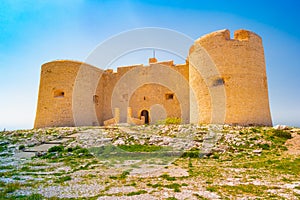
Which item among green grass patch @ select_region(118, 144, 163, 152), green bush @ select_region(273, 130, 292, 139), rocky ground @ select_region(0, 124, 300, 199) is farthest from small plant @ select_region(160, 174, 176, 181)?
green bush @ select_region(273, 130, 292, 139)

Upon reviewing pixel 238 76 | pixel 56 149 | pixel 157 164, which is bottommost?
pixel 157 164

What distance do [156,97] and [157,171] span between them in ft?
41.2

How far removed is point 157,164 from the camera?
6160 mm

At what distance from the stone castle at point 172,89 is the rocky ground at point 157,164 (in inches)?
82.1

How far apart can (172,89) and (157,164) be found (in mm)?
11525

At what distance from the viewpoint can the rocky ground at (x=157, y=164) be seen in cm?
378

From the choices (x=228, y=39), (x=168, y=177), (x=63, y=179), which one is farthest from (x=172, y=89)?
(x=63, y=179)

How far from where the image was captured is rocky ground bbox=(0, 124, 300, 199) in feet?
12.4

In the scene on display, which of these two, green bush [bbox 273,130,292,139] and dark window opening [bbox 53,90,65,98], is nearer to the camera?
green bush [bbox 273,130,292,139]

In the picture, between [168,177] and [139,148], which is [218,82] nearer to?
[139,148]

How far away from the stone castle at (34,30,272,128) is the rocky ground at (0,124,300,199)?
2.09 meters

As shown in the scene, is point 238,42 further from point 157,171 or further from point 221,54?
point 157,171

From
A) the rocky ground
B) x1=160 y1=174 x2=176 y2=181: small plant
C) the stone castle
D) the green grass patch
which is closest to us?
the rocky ground

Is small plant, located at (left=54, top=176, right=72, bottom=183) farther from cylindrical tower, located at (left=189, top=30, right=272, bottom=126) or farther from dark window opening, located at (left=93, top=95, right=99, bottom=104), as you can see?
dark window opening, located at (left=93, top=95, right=99, bottom=104)
